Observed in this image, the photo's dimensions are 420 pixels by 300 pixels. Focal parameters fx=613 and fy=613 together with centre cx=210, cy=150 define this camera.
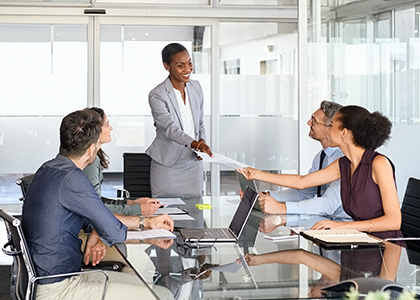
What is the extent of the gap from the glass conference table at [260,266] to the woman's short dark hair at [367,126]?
0.68m

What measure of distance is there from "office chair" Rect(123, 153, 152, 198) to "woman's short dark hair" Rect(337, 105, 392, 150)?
7.68 feet

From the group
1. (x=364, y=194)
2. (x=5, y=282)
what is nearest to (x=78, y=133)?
(x=364, y=194)

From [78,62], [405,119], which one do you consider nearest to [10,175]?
[78,62]

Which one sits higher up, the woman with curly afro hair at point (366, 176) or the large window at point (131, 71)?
the large window at point (131, 71)

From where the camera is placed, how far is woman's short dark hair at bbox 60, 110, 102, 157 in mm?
2666

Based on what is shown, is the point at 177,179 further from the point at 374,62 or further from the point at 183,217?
the point at 374,62

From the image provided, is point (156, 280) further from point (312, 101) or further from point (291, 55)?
point (291, 55)

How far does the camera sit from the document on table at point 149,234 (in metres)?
2.84

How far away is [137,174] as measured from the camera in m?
5.21

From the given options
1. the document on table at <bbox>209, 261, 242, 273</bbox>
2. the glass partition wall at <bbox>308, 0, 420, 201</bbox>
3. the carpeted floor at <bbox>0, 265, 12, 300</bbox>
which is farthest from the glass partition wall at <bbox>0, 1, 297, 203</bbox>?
the document on table at <bbox>209, 261, 242, 273</bbox>

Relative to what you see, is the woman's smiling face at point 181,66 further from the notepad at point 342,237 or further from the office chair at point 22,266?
the office chair at point 22,266

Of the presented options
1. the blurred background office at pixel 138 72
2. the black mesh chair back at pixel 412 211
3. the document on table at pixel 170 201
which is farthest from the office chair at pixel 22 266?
the blurred background office at pixel 138 72

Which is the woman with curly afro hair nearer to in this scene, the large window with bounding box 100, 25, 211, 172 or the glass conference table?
the glass conference table

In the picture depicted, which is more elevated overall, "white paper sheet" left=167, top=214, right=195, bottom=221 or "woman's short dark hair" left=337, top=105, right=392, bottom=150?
"woman's short dark hair" left=337, top=105, right=392, bottom=150
